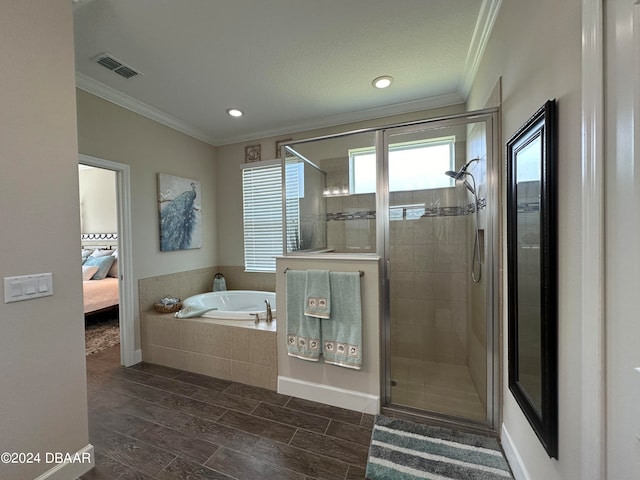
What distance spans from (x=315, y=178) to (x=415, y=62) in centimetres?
135

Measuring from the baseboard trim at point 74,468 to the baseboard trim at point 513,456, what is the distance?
7.74 feet

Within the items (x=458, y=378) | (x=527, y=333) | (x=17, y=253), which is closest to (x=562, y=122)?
(x=527, y=333)

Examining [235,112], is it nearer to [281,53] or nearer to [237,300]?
[281,53]

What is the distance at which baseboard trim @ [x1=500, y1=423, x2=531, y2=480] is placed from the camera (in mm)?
1311

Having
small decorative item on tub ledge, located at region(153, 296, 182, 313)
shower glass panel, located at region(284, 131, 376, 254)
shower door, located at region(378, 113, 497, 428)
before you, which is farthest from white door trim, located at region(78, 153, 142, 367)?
shower door, located at region(378, 113, 497, 428)

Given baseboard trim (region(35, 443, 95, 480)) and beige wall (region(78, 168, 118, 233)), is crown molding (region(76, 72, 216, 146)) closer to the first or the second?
baseboard trim (region(35, 443, 95, 480))

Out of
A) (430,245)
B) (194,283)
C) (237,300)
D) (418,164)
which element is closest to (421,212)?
(430,245)

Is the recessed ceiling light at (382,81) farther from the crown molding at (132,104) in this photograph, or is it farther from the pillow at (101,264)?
the pillow at (101,264)

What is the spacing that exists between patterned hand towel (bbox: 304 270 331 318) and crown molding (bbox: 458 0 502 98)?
202cm

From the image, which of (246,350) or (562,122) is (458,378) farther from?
(562,122)

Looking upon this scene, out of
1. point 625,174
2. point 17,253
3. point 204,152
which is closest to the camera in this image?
point 625,174

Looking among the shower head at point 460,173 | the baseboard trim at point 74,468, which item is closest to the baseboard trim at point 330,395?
the baseboard trim at point 74,468

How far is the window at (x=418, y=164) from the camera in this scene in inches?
82.4

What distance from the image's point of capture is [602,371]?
2.51ft
